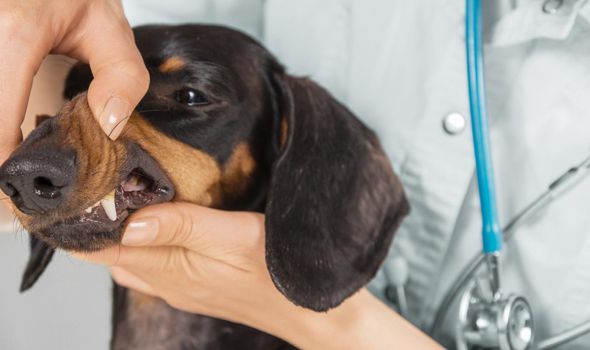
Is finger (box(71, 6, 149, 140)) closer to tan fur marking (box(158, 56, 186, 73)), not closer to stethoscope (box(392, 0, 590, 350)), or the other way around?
tan fur marking (box(158, 56, 186, 73))

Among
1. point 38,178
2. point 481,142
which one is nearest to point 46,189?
point 38,178

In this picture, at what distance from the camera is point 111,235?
983mm

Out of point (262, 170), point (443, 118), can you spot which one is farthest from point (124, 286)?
point (443, 118)

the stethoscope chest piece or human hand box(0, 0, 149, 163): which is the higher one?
human hand box(0, 0, 149, 163)

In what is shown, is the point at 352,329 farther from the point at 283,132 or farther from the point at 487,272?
the point at 283,132

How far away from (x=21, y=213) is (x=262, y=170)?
1.53 ft

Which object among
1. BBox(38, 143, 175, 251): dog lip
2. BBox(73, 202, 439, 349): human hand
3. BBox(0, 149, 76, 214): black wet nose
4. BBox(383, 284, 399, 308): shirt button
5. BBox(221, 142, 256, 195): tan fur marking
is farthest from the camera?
BBox(383, 284, 399, 308): shirt button

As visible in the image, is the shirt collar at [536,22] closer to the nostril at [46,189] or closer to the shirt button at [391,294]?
the shirt button at [391,294]

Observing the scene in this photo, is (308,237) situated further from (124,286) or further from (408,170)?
(124,286)

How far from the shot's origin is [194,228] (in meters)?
1.04

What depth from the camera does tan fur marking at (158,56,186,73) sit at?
111cm

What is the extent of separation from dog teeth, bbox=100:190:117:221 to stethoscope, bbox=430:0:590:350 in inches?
22.2

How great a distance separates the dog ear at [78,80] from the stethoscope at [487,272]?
24.1 inches

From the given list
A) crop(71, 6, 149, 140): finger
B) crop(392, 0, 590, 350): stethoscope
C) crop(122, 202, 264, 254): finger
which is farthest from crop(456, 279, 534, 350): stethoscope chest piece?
crop(71, 6, 149, 140): finger
